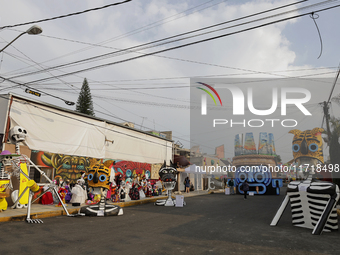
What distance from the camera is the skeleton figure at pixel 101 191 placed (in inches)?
434

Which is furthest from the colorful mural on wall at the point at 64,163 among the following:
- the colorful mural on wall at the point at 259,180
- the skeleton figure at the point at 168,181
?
the colorful mural on wall at the point at 259,180

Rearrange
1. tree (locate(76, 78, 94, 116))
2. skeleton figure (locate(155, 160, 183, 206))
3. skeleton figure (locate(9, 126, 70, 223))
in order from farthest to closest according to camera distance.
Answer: tree (locate(76, 78, 94, 116)) → skeleton figure (locate(155, 160, 183, 206)) → skeleton figure (locate(9, 126, 70, 223))

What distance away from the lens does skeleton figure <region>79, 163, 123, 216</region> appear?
1102 cm

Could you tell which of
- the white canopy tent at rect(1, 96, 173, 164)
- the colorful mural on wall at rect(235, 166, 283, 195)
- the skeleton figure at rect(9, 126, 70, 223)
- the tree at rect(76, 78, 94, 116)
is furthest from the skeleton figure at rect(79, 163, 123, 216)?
the tree at rect(76, 78, 94, 116)

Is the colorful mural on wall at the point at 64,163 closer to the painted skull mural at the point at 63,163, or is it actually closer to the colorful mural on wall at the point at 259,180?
the painted skull mural at the point at 63,163

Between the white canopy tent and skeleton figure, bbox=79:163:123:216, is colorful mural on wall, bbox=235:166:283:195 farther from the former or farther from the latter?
skeleton figure, bbox=79:163:123:216

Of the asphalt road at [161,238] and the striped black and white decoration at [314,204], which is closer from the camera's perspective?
the asphalt road at [161,238]

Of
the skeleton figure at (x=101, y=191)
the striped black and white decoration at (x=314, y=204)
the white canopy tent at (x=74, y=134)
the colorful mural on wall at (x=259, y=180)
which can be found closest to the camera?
the striped black and white decoration at (x=314, y=204)

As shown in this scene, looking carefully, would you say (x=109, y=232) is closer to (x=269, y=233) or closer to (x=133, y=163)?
(x=269, y=233)

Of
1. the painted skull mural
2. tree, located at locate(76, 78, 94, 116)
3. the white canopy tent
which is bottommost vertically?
the painted skull mural

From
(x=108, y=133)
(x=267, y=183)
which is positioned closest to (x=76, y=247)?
(x=108, y=133)

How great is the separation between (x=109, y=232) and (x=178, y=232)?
1.95 metres

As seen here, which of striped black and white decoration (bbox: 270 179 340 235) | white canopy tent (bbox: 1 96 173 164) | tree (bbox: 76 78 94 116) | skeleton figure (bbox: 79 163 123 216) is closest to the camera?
striped black and white decoration (bbox: 270 179 340 235)

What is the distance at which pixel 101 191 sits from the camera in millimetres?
11516
